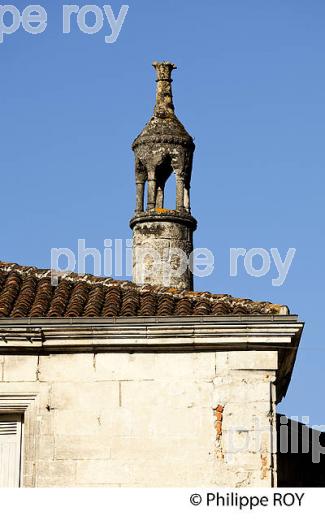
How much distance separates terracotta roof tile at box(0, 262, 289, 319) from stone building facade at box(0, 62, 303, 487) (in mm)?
255

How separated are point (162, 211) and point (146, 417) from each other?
51.3ft

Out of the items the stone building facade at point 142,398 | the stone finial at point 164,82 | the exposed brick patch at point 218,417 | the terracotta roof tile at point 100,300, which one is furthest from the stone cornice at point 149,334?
the stone finial at point 164,82

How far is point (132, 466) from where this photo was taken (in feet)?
50.3

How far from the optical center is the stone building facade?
1530 centimetres

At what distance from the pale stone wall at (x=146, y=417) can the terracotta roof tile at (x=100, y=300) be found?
0.59 meters

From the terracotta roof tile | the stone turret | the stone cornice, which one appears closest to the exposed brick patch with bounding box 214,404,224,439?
the stone cornice

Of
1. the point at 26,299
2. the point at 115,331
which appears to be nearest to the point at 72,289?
the point at 26,299

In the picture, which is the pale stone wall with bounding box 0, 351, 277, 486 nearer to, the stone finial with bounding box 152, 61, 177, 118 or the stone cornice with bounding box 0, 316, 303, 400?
the stone cornice with bounding box 0, 316, 303, 400

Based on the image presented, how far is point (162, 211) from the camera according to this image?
1215 inches

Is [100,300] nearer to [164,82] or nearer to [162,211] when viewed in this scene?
[162,211]

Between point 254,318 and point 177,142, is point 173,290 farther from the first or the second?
point 177,142

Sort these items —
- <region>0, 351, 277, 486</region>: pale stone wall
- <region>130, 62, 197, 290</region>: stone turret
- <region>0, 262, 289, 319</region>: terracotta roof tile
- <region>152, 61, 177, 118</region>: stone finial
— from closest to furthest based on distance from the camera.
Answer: <region>0, 351, 277, 486</region>: pale stone wall, <region>0, 262, 289, 319</region>: terracotta roof tile, <region>130, 62, 197, 290</region>: stone turret, <region>152, 61, 177, 118</region>: stone finial

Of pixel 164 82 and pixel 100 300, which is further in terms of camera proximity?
pixel 164 82

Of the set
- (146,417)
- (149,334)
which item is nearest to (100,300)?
(149,334)
